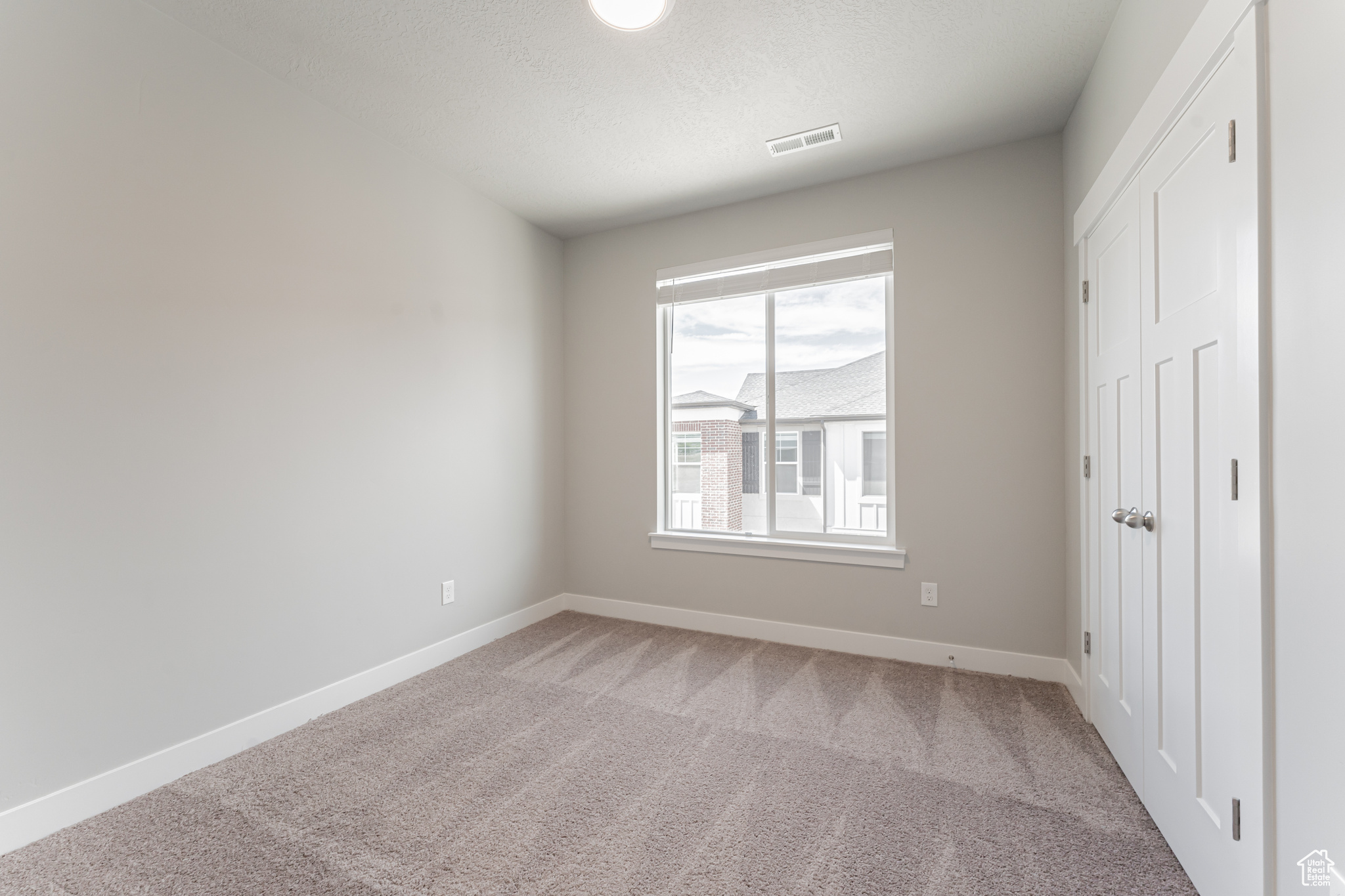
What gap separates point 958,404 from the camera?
112 inches

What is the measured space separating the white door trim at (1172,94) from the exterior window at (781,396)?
1.13 metres

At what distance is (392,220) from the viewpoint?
9.02 ft

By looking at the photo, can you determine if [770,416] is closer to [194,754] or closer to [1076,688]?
[1076,688]

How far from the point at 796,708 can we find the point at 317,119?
330 centimetres

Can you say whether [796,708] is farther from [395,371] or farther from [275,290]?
[275,290]

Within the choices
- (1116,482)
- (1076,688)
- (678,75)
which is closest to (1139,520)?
(1116,482)

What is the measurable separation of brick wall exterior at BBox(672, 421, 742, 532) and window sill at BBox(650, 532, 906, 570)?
117mm

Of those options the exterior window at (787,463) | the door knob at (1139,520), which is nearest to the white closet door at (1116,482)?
the door knob at (1139,520)

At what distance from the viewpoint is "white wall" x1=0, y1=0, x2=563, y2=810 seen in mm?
1638

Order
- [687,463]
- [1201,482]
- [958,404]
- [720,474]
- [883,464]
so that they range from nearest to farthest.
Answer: [1201,482] → [958,404] → [883,464] → [720,474] → [687,463]

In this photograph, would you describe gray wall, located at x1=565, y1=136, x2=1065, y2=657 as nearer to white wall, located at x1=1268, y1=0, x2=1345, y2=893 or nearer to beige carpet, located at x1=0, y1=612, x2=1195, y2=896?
beige carpet, located at x1=0, y1=612, x2=1195, y2=896

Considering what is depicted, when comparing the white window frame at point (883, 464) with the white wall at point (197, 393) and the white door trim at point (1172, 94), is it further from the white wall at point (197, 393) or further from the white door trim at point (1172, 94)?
the white wall at point (197, 393)

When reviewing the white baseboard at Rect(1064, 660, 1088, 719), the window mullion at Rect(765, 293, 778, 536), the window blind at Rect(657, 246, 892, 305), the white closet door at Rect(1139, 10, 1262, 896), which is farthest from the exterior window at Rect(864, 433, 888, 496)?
the white closet door at Rect(1139, 10, 1262, 896)

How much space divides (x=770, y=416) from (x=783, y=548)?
2.64 feet
